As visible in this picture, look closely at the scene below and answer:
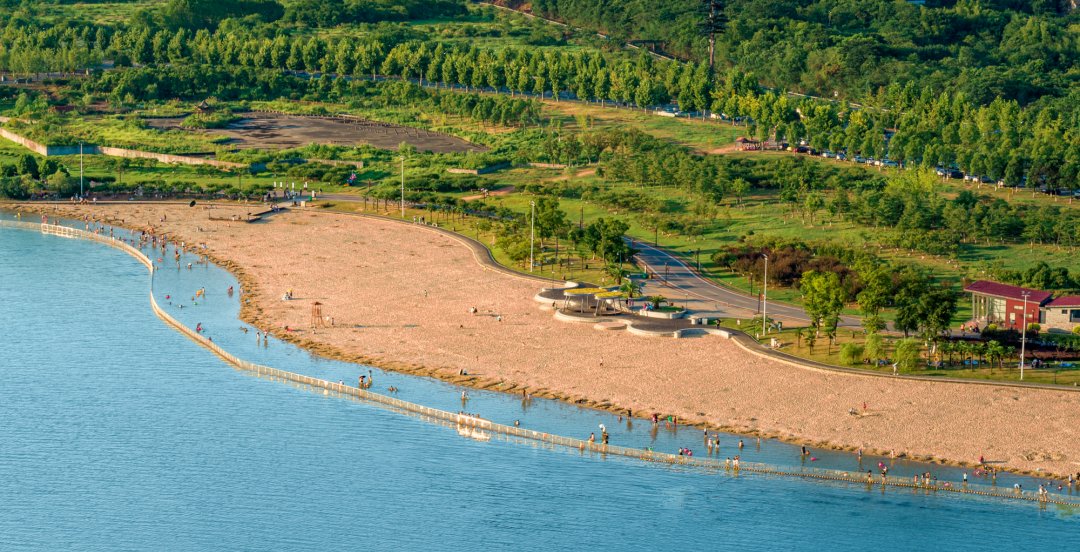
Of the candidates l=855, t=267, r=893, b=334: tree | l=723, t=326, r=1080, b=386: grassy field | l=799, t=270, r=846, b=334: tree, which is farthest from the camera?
l=855, t=267, r=893, b=334: tree

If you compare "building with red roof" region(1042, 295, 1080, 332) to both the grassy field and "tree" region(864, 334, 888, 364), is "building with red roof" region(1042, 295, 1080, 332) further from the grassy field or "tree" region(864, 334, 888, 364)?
"tree" region(864, 334, 888, 364)

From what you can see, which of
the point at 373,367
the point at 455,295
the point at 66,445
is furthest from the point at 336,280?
the point at 66,445

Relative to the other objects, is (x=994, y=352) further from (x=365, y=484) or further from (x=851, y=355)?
(x=365, y=484)

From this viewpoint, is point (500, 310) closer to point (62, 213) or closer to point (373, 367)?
point (373, 367)

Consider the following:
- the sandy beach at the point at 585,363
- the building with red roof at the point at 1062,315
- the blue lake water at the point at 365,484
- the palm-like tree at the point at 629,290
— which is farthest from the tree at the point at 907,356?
the palm-like tree at the point at 629,290

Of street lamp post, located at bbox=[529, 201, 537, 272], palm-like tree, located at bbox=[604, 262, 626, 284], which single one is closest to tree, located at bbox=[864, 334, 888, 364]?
palm-like tree, located at bbox=[604, 262, 626, 284]

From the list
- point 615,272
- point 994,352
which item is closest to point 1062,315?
point 994,352
